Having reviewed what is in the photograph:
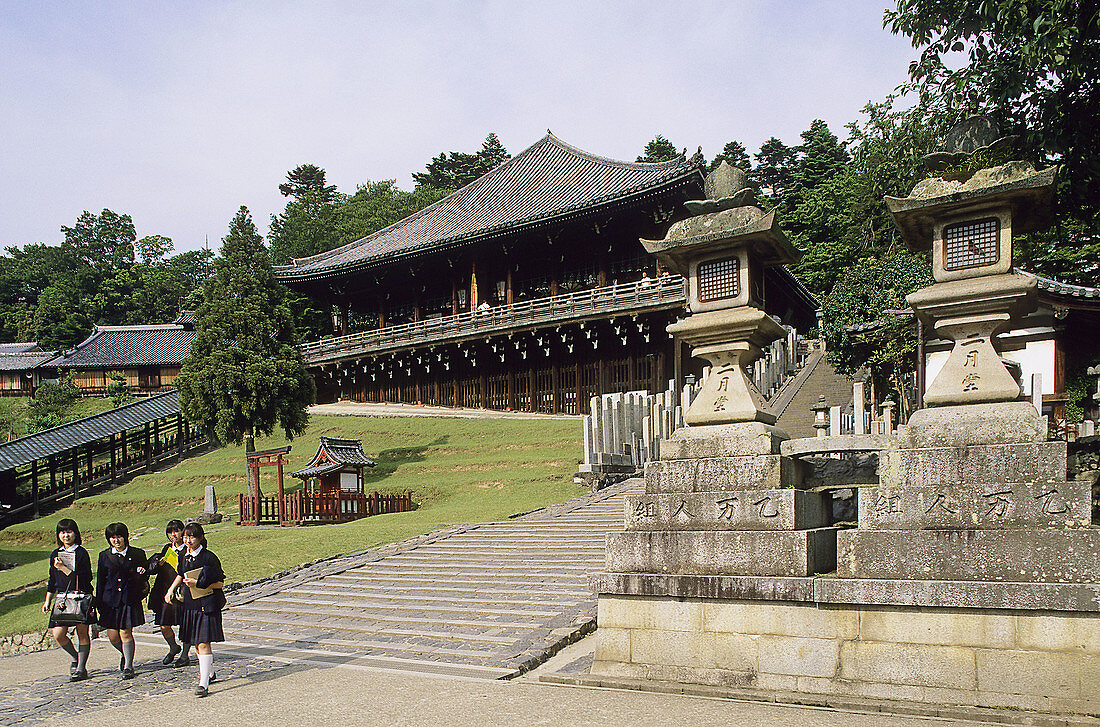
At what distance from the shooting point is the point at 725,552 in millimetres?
7082

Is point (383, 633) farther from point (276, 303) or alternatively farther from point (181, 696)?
point (276, 303)

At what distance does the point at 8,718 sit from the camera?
7.03 m

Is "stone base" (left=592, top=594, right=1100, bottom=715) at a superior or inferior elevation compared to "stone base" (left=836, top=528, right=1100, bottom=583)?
inferior

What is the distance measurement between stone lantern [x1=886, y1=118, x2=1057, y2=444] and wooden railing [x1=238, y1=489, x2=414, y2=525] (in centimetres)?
1630

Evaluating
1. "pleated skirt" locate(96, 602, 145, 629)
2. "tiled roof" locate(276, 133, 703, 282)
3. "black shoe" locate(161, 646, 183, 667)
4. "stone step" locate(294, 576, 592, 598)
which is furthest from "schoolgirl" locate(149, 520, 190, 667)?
"tiled roof" locate(276, 133, 703, 282)

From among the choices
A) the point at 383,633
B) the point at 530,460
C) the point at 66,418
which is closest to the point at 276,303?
the point at 530,460

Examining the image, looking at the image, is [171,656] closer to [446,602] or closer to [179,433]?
[446,602]

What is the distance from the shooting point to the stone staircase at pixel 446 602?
913cm

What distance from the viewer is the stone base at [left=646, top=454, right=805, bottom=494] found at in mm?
7109

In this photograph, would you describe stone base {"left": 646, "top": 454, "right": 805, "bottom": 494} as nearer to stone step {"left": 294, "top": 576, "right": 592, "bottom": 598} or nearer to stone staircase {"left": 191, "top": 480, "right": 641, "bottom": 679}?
stone staircase {"left": 191, "top": 480, "right": 641, "bottom": 679}

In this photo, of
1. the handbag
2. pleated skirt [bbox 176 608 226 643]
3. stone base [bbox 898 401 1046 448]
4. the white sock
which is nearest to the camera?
stone base [bbox 898 401 1046 448]

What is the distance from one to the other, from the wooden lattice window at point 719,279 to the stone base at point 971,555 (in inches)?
95.8

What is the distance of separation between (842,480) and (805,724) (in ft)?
13.5

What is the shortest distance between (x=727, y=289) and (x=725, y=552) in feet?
7.94
